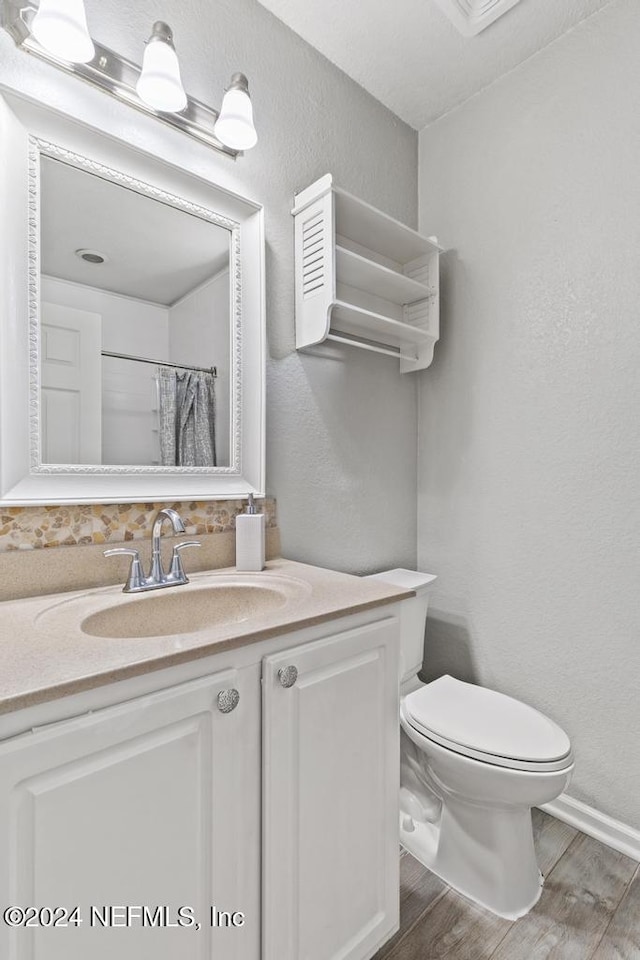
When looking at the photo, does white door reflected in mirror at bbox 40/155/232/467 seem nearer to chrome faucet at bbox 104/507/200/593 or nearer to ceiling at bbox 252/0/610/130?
chrome faucet at bbox 104/507/200/593

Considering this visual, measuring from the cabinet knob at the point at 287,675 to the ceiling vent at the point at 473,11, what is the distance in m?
1.95

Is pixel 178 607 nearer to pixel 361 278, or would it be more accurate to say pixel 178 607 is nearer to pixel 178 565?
pixel 178 565

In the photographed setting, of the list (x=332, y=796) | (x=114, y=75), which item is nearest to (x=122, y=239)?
(x=114, y=75)

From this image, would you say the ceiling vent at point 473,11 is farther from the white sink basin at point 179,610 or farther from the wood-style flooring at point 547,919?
the wood-style flooring at point 547,919

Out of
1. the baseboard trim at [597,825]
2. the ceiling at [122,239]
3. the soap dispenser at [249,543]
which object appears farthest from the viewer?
the baseboard trim at [597,825]

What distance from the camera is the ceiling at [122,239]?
1.12 metres

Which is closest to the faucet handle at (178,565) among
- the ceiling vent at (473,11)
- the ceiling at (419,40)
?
the ceiling at (419,40)

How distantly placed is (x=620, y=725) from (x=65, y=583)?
1.67 metres

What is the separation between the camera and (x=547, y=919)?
4.06 feet

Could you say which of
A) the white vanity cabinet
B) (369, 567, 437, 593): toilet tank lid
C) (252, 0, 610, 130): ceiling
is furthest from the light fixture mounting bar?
(369, 567, 437, 593): toilet tank lid

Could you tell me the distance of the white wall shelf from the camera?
1.51 m

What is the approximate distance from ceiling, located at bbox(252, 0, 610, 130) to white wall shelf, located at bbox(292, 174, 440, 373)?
57cm

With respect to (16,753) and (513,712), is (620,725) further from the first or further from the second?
(16,753)

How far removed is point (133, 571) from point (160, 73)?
3.91ft
